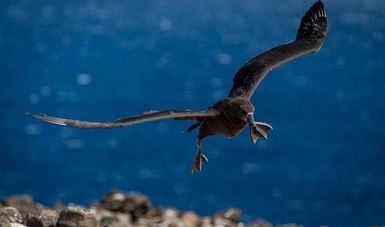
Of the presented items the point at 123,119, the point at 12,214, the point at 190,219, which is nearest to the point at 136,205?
the point at 190,219

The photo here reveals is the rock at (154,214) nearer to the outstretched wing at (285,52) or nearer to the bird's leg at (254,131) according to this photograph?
the outstretched wing at (285,52)

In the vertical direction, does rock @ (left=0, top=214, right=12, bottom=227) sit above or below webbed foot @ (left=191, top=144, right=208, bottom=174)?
below

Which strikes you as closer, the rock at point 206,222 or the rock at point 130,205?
the rock at point 206,222

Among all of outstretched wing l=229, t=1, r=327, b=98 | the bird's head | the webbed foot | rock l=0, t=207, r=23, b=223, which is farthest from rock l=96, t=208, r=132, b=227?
outstretched wing l=229, t=1, r=327, b=98

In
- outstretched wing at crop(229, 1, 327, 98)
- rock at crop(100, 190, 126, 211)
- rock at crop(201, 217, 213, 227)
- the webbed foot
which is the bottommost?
the webbed foot

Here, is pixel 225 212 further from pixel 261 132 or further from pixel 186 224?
pixel 261 132

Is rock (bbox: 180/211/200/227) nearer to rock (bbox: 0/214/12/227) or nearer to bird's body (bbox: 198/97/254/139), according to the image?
bird's body (bbox: 198/97/254/139)

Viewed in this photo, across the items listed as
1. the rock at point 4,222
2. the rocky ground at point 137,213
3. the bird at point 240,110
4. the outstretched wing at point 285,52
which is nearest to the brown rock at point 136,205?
the rocky ground at point 137,213
